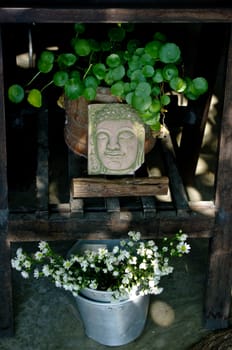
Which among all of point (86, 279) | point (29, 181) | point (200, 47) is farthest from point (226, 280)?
point (29, 181)

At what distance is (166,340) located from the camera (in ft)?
12.7

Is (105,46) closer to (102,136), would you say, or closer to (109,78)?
(109,78)

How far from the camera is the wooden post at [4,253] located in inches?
133

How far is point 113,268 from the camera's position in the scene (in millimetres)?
3611

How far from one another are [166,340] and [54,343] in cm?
57

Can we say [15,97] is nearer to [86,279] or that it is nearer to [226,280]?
[86,279]

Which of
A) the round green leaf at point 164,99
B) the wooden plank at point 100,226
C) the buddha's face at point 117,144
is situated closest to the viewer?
the round green leaf at point 164,99

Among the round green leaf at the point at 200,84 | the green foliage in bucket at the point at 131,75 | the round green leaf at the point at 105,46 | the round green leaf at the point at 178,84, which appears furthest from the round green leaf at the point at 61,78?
the round green leaf at the point at 200,84

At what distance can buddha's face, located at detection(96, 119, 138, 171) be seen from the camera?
11.3ft

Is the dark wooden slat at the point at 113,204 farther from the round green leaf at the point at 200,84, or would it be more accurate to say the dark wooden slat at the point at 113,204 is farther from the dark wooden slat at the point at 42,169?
the round green leaf at the point at 200,84

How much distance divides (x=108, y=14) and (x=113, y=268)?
1213 mm

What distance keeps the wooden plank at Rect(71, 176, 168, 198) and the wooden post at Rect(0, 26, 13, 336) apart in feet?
1.11

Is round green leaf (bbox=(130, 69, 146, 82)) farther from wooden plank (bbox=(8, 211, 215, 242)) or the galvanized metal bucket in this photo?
the galvanized metal bucket

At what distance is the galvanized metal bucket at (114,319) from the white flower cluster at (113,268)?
0.09m
